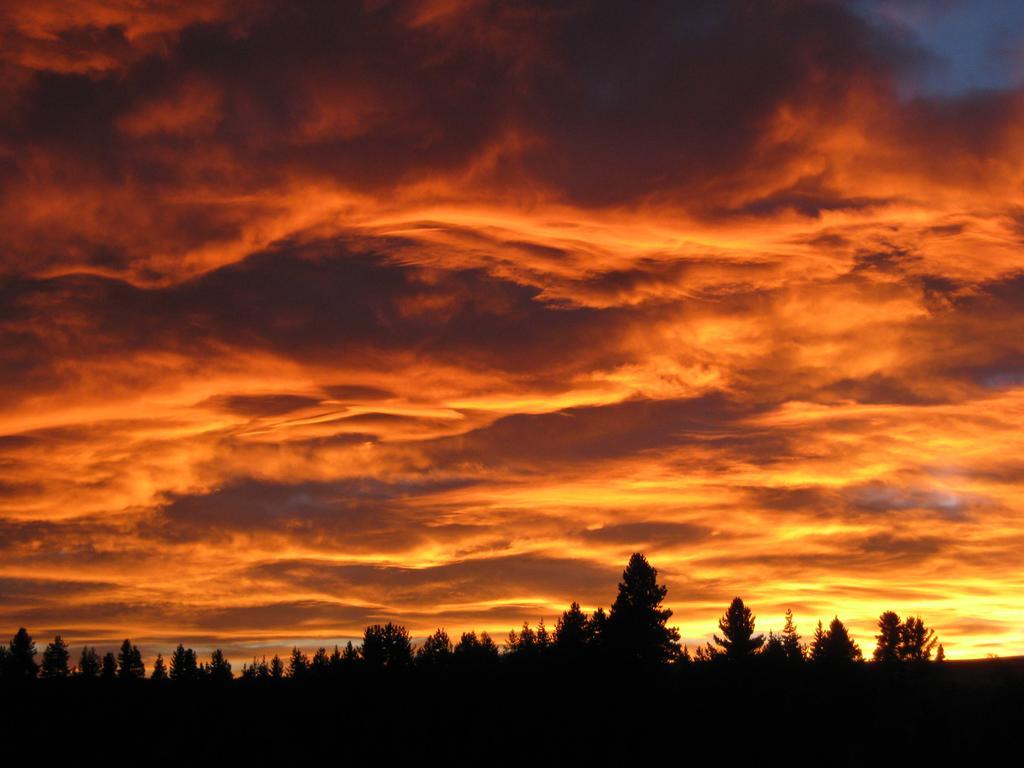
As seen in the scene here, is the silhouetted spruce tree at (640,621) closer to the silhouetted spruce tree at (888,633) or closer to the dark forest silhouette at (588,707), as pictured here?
the dark forest silhouette at (588,707)

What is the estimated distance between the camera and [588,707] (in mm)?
86188

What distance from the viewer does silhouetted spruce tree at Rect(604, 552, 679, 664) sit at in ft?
305

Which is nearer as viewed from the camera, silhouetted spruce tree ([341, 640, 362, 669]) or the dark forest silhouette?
the dark forest silhouette

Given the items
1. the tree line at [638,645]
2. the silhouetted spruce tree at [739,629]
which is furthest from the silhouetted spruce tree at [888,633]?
the silhouetted spruce tree at [739,629]

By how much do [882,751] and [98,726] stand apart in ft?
283

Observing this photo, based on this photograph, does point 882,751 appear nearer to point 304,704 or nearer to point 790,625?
point 304,704

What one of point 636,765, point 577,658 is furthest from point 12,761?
point 636,765

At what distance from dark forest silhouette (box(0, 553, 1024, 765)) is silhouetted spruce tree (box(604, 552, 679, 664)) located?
133 millimetres

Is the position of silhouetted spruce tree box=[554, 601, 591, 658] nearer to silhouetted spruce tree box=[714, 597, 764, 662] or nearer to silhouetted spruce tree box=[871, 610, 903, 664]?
silhouetted spruce tree box=[714, 597, 764, 662]

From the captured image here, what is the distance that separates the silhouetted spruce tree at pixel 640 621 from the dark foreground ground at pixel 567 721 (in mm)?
2521

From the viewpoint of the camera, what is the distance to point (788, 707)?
249 feet

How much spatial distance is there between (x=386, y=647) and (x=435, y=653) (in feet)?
26.0

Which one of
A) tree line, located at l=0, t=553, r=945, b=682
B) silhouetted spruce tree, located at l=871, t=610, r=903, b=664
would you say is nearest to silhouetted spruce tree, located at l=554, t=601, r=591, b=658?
tree line, located at l=0, t=553, r=945, b=682

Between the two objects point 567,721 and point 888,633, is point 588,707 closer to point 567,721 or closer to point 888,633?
point 567,721
